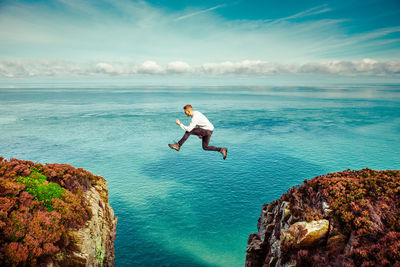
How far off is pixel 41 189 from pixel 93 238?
12.4ft

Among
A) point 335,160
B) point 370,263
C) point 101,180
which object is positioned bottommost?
point 335,160

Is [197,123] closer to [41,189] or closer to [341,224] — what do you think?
[341,224]

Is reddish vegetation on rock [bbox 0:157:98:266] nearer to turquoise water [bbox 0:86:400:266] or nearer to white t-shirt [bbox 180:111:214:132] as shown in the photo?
white t-shirt [bbox 180:111:214:132]

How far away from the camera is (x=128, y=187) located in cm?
3841

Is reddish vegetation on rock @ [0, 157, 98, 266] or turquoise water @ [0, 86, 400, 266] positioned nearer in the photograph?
reddish vegetation on rock @ [0, 157, 98, 266]

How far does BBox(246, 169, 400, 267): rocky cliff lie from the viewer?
28.2 ft

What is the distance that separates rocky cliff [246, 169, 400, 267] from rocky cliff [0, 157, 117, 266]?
984 centimetres

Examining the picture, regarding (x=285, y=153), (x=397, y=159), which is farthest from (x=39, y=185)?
(x=397, y=159)

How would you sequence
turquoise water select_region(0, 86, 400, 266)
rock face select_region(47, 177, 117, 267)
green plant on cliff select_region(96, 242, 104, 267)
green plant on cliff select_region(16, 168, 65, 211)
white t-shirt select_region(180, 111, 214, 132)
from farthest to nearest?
turquoise water select_region(0, 86, 400, 266) < green plant on cliff select_region(96, 242, 104, 267) < white t-shirt select_region(180, 111, 214, 132) < green plant on cliff select_region(16, 168, 65, 211) < rock face select_region(47, 177, 117, 267)

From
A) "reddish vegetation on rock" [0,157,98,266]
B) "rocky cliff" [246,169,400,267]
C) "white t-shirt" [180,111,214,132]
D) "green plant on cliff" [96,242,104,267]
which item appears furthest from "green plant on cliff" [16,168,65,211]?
"rocky cliff" [246,169,400,267]

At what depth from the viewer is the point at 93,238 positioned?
1252 centimetres

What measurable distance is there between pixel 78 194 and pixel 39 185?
2.19 meters

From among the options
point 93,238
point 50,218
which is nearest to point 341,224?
point 93,238

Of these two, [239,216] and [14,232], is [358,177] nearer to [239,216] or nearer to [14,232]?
[14,232]
